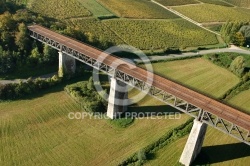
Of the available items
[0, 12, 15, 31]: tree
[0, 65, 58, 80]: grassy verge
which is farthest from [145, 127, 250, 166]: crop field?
[0, 12, 15, 31]: tree

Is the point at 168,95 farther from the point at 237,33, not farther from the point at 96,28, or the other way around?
the point at 237,33

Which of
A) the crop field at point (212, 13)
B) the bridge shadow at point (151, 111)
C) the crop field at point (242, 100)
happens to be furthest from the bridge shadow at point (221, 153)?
the crop field at point (212, 13)

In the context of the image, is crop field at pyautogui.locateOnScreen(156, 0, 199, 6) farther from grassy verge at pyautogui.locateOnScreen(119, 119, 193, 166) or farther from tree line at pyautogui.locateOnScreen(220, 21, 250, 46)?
grassy verge at pyautogui.locateOnScreen(119, 119, 193, 166)

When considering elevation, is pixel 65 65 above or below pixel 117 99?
above

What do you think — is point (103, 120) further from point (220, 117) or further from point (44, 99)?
point (220, 117)

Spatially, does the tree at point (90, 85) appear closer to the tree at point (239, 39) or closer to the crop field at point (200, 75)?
the crop field at point (200, 75)

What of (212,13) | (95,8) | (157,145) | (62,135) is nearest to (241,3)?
(212,13)

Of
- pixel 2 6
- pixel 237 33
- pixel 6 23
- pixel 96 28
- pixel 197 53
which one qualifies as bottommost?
pixel 197 53
